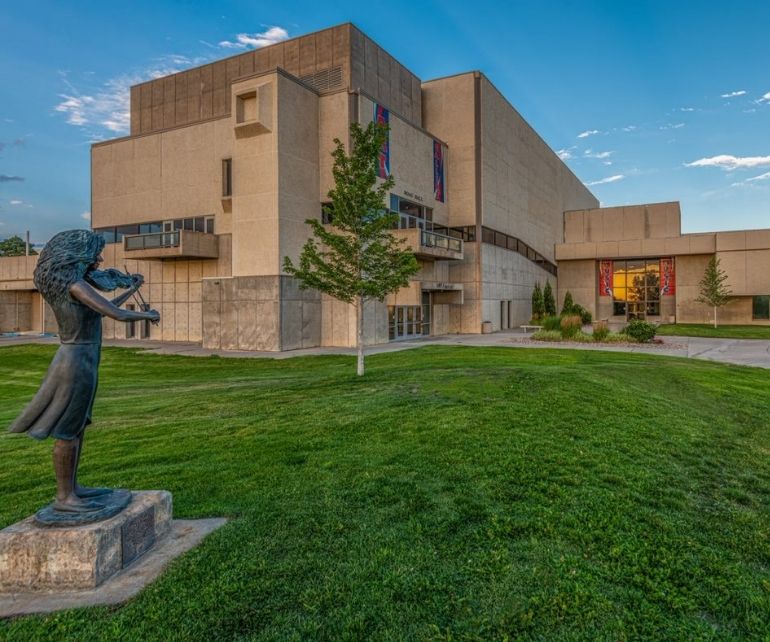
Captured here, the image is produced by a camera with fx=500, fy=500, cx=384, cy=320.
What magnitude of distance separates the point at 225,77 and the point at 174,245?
13309mm

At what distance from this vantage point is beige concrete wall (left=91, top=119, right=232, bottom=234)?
2823cm

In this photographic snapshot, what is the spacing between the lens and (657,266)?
50.0 metres

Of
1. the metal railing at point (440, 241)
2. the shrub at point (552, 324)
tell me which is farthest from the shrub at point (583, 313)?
the metal railing at point (440, 241)

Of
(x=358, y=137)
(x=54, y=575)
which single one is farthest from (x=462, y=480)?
(x=358, y=137)

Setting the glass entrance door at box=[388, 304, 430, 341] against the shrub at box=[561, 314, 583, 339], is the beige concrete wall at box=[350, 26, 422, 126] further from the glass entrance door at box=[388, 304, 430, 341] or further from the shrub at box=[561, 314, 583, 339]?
the shrub at box=[561, 314, 583, 339]

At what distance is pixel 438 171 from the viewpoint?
32.9 meters

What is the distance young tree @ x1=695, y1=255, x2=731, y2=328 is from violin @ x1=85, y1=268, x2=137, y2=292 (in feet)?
147

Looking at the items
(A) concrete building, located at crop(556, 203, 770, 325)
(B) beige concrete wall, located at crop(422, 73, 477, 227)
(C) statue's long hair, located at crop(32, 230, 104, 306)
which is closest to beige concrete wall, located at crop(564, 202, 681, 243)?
(A) concrete building, located at crop(556, 203, 770, 325)

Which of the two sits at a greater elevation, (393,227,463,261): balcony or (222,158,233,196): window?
(222,158,233,196): window

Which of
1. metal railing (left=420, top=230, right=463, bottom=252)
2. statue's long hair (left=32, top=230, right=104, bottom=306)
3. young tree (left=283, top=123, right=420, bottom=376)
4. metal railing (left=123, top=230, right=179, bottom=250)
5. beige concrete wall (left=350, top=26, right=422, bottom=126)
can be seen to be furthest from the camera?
beige concrete wall (left=350, top=26, right=422, bottom=126)

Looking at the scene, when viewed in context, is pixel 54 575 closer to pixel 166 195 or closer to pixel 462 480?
pixel 462 480

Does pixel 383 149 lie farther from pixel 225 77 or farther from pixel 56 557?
pixel 56 557

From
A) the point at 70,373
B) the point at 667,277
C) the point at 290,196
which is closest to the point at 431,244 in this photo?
the point at 290,196

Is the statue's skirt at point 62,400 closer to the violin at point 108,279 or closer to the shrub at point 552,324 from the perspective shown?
the violin at point 108,279
